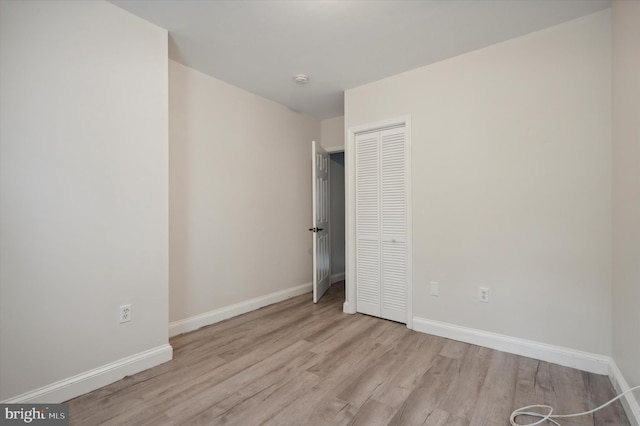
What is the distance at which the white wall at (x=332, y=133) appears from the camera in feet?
14.1

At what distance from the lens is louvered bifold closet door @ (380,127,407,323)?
2934mm

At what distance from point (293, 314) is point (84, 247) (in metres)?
2.05

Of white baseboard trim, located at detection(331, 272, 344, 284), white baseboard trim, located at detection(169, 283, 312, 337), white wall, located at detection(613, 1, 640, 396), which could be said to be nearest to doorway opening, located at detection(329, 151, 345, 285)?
white baseboard trim, located at detection(331, 272, 344, 284)

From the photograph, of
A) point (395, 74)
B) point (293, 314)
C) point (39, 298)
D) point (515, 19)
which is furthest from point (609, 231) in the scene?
point (39, 298)

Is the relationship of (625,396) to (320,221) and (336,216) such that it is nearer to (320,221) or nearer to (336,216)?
(320,221)

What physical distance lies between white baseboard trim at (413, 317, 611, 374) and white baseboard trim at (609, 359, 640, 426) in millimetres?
97

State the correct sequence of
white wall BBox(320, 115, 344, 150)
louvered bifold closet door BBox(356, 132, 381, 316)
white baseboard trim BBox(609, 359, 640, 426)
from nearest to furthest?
white baseboard trim BBox(609, 359, 640, 426)
louvered bifold closet door BBox(356, 132, 381, 316)
white wall BBox(320, 115, 344, 150)

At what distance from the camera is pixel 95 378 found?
1.86 meters

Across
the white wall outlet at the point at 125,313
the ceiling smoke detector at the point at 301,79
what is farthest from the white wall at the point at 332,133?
the white wall outlet at the point at 125,313

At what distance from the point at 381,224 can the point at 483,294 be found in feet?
3.63

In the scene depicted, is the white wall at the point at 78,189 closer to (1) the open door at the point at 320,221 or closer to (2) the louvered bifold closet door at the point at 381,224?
(1) the open door at the point at 320,221

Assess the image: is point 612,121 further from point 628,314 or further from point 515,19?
point 628,314

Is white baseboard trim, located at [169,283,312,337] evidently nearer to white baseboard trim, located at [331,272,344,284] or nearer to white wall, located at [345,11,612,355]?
white baseboard trim, located at [331,272,344,284]

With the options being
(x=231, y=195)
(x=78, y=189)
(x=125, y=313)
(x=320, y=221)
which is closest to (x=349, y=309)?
(x=320, y=221)
